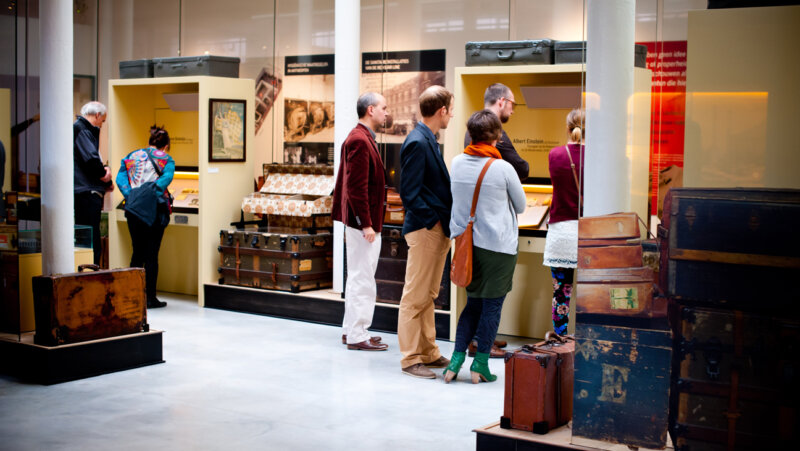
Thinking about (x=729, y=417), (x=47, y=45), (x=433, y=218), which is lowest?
(x=729, y=417)

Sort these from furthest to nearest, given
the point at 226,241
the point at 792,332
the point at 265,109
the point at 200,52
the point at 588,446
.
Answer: the point at 200,52 → the point at 265,109 → the point at 226,241 → the point at 588,446 → the point at 792,332

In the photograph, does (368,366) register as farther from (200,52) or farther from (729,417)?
(200,52)

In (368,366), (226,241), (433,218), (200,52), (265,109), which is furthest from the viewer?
(200,52)

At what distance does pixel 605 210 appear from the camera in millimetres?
3834

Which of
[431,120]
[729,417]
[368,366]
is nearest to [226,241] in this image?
[368,366]

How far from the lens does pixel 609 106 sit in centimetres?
381

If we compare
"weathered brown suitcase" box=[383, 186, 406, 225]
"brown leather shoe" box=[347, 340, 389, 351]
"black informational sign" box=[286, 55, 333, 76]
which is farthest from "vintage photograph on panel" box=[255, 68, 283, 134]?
"brown leather shoe" box=[347, 340, 389, 351]

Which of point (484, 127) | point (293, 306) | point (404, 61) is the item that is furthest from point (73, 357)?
point (404, 61)

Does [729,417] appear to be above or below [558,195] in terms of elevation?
below

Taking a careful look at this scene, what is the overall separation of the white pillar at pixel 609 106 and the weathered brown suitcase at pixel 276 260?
15.4 ft

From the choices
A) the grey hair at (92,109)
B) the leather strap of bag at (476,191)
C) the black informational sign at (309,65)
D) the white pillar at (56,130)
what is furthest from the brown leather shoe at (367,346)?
the black informational sign at (309,65)

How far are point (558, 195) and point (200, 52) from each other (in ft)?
21.8

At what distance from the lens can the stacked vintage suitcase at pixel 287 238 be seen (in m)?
8.27

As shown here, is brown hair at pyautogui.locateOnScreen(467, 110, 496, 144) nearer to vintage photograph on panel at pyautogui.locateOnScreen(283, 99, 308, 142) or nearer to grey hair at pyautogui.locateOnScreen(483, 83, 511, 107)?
grey hair at pyautogui.locateOnScreen(483, 83, 511, 107)
